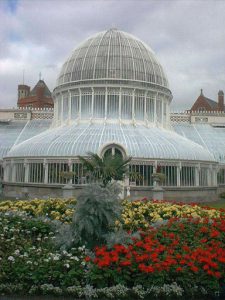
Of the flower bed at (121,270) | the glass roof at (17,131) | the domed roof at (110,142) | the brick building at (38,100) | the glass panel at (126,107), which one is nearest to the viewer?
the flower bed at (121,270)

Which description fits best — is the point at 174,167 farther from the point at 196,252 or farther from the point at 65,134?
the point at 196,252

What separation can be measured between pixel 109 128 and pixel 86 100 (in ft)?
19.8

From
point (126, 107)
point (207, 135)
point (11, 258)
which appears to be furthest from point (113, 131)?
point (11, 258)

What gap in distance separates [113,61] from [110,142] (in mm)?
13588

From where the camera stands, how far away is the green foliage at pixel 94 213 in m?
11.4

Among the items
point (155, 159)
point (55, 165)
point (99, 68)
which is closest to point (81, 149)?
point (55, 165)

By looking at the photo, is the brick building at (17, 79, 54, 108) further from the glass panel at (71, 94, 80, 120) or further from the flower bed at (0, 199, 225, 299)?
the flower bed at (0, 199, 225, 299)

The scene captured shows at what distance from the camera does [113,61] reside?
45.2 metres

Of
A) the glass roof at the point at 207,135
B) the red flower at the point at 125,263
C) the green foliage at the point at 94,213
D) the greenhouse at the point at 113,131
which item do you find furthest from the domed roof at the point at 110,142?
the red flower at the point at 125,263

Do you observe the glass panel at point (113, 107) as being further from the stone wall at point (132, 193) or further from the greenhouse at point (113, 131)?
the stone wall at point (132, 193)

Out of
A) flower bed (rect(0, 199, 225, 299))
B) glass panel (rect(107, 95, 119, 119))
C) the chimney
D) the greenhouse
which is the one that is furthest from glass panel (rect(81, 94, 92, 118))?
the chimney

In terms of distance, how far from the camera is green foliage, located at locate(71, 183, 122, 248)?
1140cm

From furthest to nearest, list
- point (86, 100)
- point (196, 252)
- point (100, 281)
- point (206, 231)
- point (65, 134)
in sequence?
point (86, 100) → point (65, 134) → point (206, 231) → point (196, 252) → point (100, 281)

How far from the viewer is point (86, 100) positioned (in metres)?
44.2
